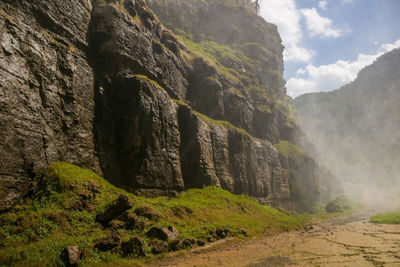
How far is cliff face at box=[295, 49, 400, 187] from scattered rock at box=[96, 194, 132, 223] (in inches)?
3540

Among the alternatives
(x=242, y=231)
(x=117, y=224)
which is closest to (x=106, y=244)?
(x=117, y=224)

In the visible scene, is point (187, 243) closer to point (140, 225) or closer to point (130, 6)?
point (140, 225)

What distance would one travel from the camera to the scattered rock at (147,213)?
52.3 feet

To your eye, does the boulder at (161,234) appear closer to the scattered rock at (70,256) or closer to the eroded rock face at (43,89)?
the scattered rock at (70,256)

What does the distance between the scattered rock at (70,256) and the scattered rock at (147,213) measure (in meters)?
5.92

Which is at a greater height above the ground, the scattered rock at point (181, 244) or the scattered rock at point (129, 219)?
the scattered rock at point (129, 219)

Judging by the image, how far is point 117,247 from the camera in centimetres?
1153

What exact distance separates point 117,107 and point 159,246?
1486 centimetres

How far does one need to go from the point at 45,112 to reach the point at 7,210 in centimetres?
682

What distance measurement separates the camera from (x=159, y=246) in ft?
41.8

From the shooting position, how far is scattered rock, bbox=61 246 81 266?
31.5 ft

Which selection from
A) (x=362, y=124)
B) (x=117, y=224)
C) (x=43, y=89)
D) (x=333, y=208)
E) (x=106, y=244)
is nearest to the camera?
(x=106, y=244)

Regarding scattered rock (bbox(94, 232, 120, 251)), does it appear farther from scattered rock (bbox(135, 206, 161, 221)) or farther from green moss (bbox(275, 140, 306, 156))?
green moss (bbox(275, 140, 306, 156))

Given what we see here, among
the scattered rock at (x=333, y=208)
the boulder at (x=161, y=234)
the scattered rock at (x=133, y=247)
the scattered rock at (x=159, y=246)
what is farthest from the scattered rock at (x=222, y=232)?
the scattered rock at (x=333, y=208)
